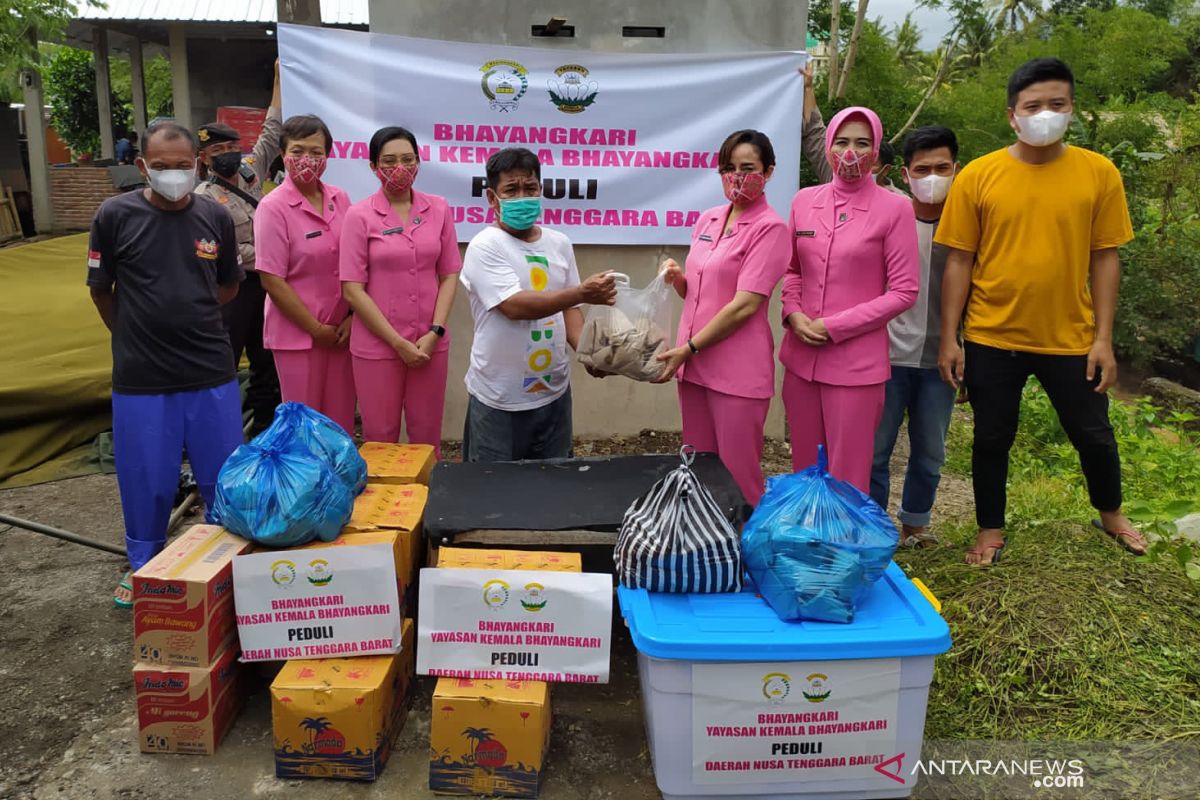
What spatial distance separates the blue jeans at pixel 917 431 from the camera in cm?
373

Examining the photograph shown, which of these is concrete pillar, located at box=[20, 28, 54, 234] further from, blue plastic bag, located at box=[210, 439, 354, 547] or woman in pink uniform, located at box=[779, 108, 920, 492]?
woman in pink uniform, located at box=[779, 108, 920, 492]

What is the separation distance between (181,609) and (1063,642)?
2.70 m

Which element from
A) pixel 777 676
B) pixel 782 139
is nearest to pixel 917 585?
pixel 777 676

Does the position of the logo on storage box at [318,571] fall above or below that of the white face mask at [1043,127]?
below

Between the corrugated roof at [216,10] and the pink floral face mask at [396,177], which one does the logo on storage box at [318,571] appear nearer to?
the pink floral face mask at [396,177]

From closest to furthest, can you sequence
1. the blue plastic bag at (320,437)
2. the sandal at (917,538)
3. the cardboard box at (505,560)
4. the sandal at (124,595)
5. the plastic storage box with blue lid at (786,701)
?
1. the plastic storage box with blue lid at (786,701)
2. the cardboard box at (505,560)
3. the blue plastic bag at (320,437)
4. the sandal at (124,595)
5. the sandal at (917,538)

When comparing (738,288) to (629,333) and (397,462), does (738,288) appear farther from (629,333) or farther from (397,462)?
(397,462)

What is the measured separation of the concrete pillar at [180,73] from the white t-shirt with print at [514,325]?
12.4m

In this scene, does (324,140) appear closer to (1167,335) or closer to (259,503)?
(259,503)

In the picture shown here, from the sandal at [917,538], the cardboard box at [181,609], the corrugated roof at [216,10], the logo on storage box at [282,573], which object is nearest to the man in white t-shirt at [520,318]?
the logo on storage box at [282,573]

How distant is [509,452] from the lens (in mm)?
3592

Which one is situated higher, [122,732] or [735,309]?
[735,309]

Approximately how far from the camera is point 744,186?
3227mm

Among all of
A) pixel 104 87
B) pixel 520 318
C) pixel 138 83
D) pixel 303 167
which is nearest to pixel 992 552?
pixel 520 318
